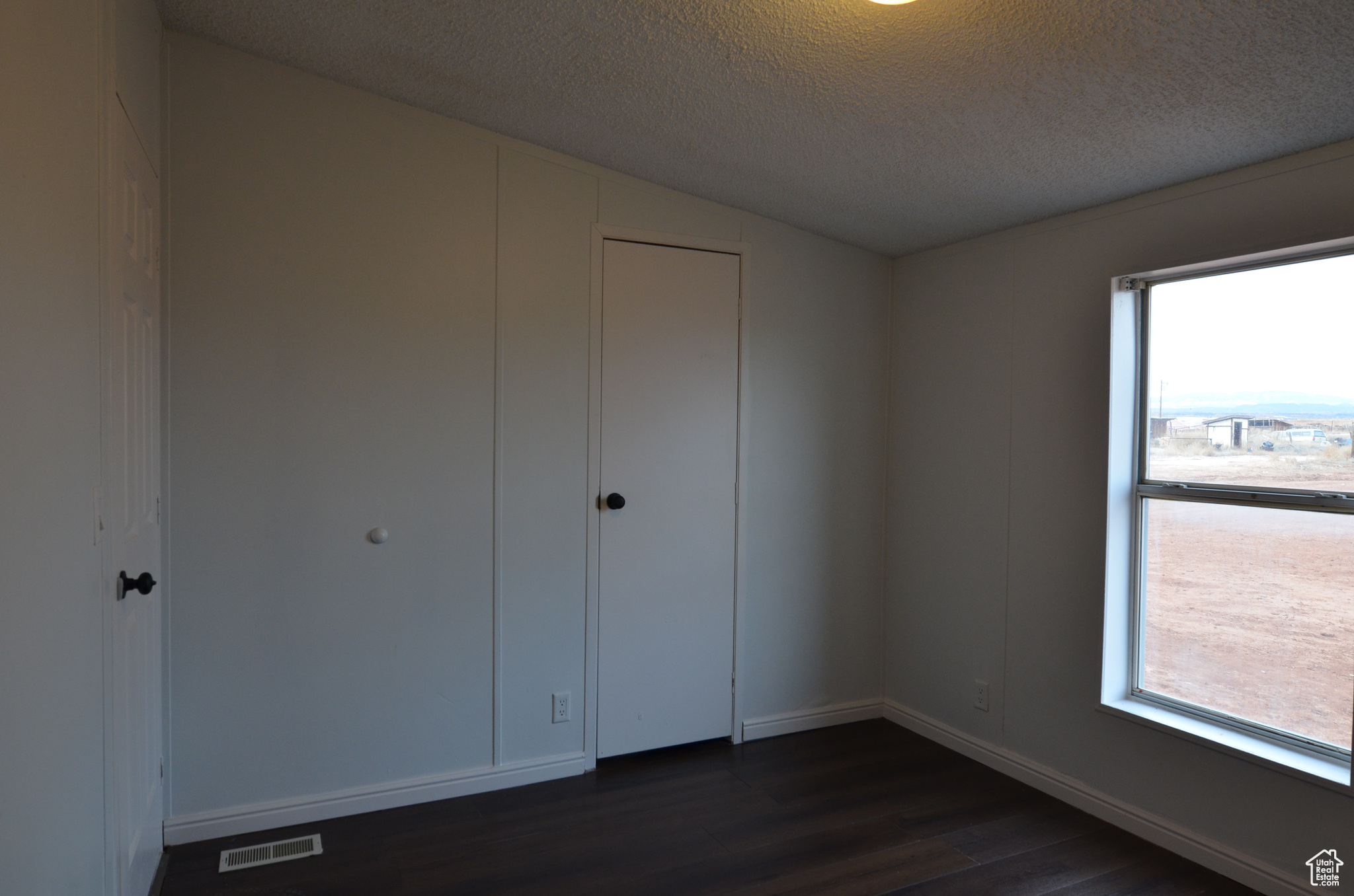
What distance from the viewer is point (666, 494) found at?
11.0 ft

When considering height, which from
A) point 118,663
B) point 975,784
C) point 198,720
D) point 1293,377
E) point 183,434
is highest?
point 1293,377

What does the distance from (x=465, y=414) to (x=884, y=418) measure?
6.60ft

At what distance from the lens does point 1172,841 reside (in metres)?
2.59

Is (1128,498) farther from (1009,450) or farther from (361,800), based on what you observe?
(361,800)

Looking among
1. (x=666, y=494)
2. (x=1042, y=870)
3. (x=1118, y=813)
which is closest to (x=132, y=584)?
(x=666, y=494)

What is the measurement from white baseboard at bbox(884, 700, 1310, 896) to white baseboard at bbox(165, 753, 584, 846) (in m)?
1.59

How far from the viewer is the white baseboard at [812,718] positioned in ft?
11.6

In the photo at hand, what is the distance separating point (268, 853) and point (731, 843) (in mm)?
1461

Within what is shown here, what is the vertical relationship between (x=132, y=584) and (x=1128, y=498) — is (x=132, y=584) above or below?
below

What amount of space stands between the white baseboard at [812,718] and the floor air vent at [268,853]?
176 centimetres

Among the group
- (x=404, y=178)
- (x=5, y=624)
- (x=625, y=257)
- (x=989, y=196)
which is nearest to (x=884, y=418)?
(x=989, y=196)

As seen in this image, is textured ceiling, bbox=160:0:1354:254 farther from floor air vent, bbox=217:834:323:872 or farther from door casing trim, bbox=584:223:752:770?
floor air vent, bbox=217:834:323:872

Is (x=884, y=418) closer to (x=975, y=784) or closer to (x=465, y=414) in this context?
(x=975, y=784)

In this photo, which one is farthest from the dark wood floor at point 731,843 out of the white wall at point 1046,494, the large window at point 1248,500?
the large window at point 1248,500
